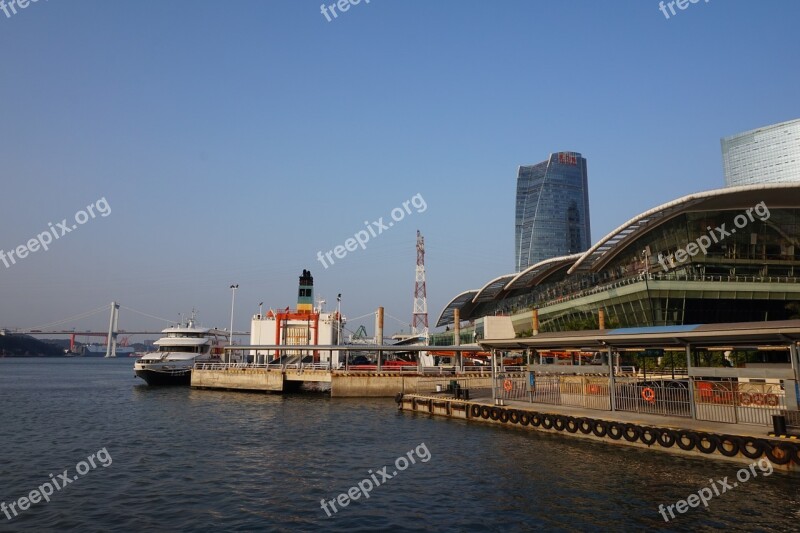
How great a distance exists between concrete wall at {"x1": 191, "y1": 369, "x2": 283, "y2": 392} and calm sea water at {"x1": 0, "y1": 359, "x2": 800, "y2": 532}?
23419 millimetres

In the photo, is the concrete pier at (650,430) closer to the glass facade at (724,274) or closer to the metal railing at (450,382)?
the metal railing at (450,382)

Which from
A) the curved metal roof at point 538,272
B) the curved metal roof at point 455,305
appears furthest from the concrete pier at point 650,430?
the curved metal roof at point 455,305

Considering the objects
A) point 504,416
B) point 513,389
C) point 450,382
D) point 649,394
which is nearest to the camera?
point 649,394

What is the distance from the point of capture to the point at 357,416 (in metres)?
41.8

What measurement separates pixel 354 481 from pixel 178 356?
2288 inches

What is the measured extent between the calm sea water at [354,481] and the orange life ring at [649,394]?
5001 millimetres

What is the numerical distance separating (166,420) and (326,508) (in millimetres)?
25164

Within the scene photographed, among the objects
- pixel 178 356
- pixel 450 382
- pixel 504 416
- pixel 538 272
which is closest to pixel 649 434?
pixel 504 416

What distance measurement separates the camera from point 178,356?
238 feet

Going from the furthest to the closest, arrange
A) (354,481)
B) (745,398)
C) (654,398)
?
(654,398) < (745,398) < (354,481)

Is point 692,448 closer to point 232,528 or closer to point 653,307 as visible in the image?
point 232,528

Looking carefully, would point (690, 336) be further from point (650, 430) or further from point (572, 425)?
point (572, 425)

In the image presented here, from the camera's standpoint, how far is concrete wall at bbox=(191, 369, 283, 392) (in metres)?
60.8

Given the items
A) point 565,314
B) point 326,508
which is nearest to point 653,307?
point 565,314
